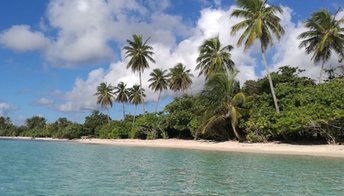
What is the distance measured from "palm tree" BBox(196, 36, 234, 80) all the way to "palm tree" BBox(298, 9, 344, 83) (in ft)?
32.7

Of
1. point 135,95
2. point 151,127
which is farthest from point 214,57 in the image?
point 135,95

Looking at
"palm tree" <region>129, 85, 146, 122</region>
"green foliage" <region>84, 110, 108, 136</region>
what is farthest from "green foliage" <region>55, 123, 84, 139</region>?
"palm tree" <region>129, 85, 146, 122</region>

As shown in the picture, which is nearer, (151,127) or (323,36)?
(323,36)

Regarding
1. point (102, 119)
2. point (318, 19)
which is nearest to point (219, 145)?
point (318, 19)

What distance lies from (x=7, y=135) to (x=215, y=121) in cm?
10619

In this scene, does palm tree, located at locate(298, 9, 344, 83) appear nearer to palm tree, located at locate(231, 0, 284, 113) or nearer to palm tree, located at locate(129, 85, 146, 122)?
palm tree, located at locate(231, 0, 284, 113)

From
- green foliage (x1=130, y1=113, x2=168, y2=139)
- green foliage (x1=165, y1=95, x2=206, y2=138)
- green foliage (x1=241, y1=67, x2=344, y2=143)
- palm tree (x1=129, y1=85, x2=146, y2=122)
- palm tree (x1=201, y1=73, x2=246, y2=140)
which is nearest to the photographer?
green foliage (x1=241, y1=67, x2=344, y2=143)

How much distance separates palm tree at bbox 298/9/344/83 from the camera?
39.7 meters

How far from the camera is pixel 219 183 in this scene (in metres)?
13.6

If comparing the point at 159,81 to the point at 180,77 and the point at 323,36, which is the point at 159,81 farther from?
the point at 323,36

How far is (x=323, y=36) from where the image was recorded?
4000 cm

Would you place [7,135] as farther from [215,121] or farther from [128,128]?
[215,121]

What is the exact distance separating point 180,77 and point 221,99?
26422mm

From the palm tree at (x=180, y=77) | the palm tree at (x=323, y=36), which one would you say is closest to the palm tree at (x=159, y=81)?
the palm tree at (x=180, y=77)
